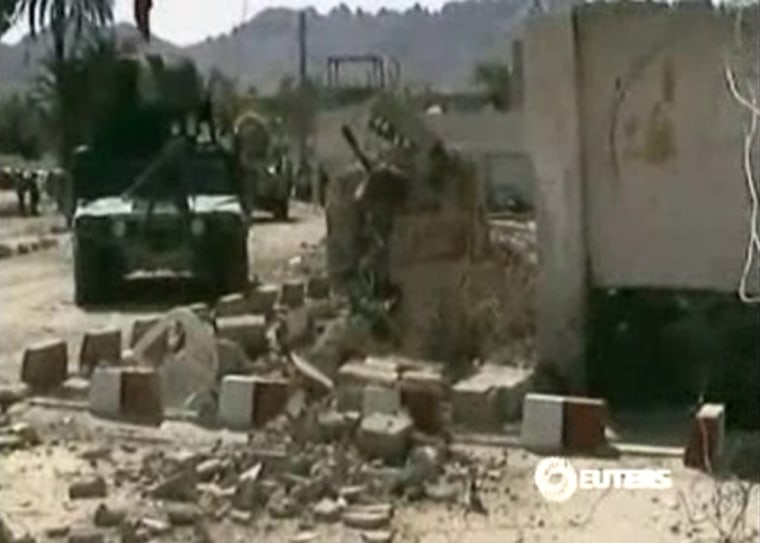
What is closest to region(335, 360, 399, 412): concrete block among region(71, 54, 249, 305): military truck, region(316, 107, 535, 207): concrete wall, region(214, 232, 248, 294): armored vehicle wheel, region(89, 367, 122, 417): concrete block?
region(89, 367, 122, 417): concrete block

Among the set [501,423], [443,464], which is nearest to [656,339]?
[501,423]

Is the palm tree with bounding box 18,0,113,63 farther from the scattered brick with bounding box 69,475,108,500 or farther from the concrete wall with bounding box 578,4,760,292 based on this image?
the concrete wall with bounding box 578,4,760,292

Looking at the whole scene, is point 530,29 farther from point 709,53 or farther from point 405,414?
point 405,414

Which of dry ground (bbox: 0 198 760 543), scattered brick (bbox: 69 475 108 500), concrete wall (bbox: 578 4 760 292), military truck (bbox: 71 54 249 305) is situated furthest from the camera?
military truck (bbox: 71 54 249 305)

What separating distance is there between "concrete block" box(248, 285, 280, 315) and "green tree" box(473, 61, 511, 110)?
1420mm

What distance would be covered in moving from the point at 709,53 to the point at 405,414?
3.86 feet

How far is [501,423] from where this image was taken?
451 cm

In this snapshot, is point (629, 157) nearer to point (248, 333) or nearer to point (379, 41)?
point (379, 41)

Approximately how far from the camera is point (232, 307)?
6211 millimetres

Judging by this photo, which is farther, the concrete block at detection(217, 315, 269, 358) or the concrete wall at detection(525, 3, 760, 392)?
the concrete block at detection(217, 315, 269, 358)

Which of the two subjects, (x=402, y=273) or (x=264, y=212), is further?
(x=264, y=212)

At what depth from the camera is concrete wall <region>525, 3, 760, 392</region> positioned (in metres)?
4.66

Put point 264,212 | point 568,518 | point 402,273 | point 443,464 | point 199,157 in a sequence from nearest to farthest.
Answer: point 568,518, point 443,464, point 402,273, point 199,157, point 264,212

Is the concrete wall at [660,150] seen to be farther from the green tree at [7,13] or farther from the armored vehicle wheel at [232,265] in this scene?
the armored vehicle wheel at [232,265]
